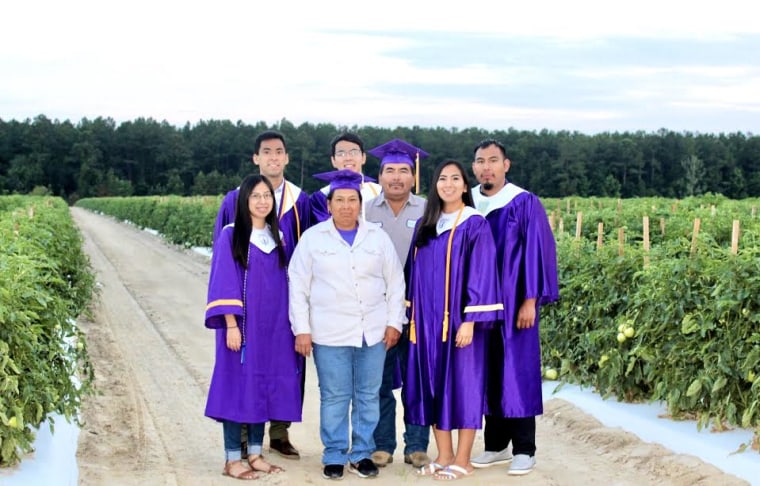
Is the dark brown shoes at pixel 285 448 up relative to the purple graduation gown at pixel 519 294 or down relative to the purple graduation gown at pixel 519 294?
down

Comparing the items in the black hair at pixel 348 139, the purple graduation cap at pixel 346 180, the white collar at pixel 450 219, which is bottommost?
the white collar at pixel 450 219

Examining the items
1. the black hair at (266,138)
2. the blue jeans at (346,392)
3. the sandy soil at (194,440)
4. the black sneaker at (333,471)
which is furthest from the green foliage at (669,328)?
the black hair at (266,138)

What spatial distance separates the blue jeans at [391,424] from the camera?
19.1ft

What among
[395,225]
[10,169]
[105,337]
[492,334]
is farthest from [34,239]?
[10,169]

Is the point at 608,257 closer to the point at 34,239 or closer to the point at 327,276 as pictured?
the point at 327,276

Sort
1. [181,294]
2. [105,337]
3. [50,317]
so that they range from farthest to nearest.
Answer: [181,294]
[105,337]
[50,317]

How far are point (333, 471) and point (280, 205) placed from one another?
1.73 metres

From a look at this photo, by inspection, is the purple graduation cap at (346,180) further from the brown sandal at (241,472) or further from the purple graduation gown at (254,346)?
the brown sandal at (241,472)

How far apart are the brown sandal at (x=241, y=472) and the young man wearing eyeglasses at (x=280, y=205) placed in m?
0.45

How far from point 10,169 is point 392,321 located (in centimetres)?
11088

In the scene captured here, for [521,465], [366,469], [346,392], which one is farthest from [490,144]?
[366,469]

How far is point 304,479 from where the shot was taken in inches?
219

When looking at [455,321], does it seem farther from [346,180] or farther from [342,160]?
[342,160]

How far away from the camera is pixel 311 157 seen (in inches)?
3551
